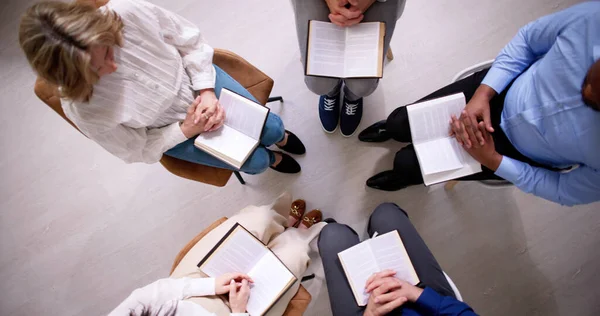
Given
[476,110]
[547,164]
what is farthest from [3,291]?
[547,164]

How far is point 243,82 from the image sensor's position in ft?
4.57

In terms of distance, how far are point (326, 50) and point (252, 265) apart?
837mm

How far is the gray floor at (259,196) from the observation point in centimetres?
160

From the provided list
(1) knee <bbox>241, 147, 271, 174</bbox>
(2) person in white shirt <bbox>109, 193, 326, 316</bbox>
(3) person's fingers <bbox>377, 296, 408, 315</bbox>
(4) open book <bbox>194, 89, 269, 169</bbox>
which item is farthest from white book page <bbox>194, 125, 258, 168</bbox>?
(3) person's fingers <bbox>377, 296, 408, 315</bbox>

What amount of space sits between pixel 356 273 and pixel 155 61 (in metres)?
1.02

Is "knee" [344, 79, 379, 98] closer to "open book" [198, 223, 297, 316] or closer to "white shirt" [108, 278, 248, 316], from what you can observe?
"open book" [198, 223, 297, 316]

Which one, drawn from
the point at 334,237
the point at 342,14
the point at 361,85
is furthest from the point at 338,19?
the point at 334,237

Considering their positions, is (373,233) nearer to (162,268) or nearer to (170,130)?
(170,130)

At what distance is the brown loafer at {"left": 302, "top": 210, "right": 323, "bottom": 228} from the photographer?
5.27 ft

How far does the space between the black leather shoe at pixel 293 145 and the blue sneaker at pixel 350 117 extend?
0.24 metres

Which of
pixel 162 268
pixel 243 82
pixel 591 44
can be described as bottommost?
pixel 162 268

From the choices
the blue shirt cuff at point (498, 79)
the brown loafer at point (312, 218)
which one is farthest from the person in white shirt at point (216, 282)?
the blue shirt cuff at point (498, 79)

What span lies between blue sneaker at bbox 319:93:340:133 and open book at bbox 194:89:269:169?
1.64 feet

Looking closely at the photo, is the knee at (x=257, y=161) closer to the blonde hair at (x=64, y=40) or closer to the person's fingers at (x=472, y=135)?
the blonde hair at (x=64, y=40)
